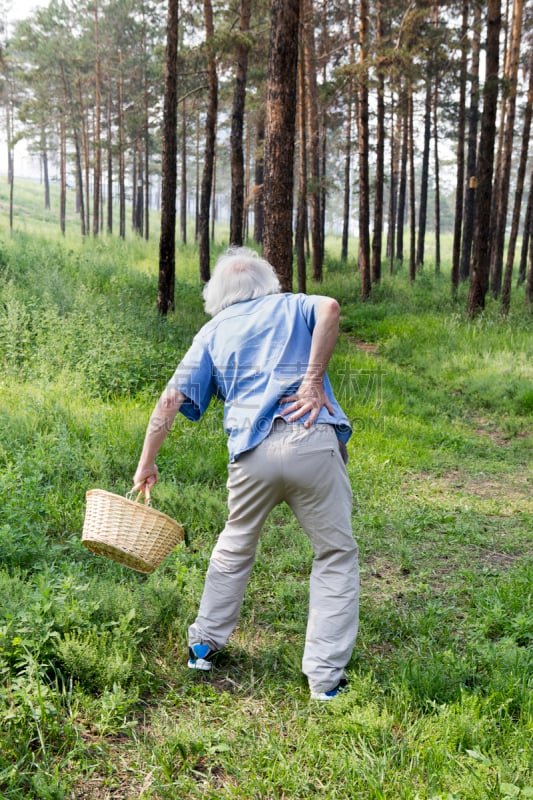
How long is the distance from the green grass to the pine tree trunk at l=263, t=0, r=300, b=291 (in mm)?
2471

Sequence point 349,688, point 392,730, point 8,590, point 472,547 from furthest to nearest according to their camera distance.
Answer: point 472,547
point 8,590
point 349,688
point 392,730

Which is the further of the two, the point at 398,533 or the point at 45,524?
the point at 398,533

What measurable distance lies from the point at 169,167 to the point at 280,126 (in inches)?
240

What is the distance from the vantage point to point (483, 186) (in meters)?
13.4

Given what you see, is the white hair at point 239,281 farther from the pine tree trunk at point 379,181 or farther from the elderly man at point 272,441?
the pine tree trunk at point 379,181

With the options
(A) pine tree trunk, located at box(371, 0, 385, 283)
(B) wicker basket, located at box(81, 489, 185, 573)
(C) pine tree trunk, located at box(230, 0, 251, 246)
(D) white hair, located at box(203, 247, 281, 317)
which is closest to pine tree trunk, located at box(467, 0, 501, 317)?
(A) pine tree trunk, located at box(371, 0, 385, 283)

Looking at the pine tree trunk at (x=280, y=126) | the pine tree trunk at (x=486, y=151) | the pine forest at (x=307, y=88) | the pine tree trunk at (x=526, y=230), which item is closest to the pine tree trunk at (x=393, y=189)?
the pine forest at (x=307, y=88)

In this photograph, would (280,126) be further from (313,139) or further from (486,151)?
(313,139)

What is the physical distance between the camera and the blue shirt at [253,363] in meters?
3.05

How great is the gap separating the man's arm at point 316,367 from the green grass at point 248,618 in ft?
4.36

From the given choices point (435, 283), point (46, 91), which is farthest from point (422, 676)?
point (46, 91)

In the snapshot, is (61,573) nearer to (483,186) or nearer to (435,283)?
(483,186)

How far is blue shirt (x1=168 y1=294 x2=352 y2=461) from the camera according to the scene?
3053 mm

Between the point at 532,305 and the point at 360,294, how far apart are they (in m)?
4.93
